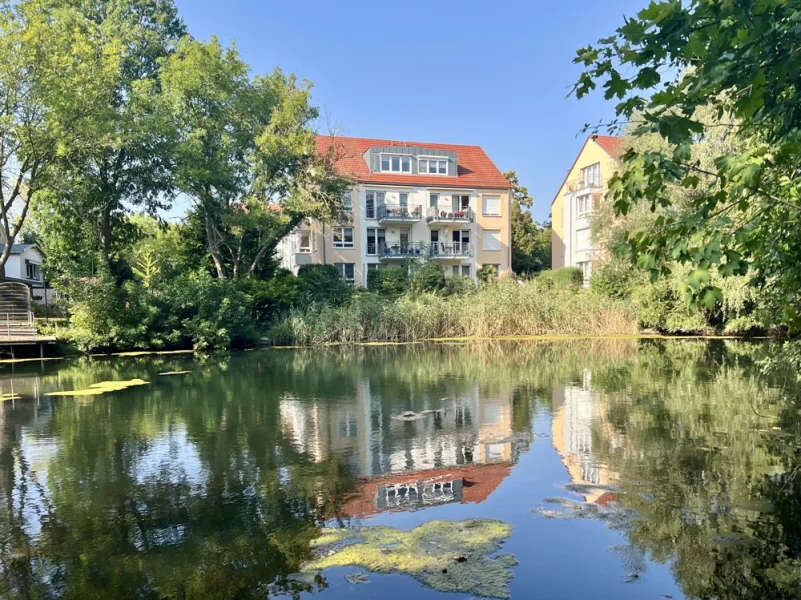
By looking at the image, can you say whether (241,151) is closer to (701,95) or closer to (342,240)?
(342,240)

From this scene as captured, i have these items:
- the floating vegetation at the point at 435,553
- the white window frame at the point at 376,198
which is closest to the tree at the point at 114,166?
the white window frame at the point at 376,198

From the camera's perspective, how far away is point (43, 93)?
2167 cm

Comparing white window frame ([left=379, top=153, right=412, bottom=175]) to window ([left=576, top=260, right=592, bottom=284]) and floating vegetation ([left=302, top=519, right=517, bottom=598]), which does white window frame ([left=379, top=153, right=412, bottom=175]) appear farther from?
floating vegetation ([left=302, top=519, right=517, bottom=598])

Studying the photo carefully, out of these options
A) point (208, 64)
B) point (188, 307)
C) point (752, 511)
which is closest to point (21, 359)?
point (188, 307)

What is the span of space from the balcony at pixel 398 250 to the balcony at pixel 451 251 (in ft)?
3.65

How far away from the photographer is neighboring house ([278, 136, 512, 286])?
44.3 meters

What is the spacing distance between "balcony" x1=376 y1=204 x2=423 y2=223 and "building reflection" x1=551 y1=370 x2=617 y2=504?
3084cm

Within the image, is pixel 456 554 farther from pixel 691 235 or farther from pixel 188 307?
pixel 188 307

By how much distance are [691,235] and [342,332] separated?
25815mm

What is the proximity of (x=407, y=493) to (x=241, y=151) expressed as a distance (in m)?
26.8

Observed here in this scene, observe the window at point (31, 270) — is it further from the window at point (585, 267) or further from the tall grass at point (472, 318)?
the window at point (585, 267)

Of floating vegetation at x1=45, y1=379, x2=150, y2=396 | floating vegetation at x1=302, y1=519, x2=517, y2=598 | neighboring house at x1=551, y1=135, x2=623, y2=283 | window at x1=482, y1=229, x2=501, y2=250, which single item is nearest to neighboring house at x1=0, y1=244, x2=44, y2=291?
window at x1=482, y1=229, x2=501, y2=250

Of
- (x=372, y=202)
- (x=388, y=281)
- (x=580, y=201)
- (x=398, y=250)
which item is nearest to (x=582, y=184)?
(x=580, y=201)

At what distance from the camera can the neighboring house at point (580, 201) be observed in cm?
4422
